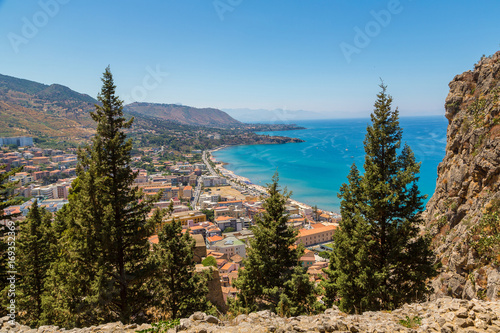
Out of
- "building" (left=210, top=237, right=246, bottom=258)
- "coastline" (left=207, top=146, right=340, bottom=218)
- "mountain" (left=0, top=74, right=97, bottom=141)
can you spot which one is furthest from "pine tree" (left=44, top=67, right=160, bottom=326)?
"mountain" (left=0, top=74, right=97, bottom=141)

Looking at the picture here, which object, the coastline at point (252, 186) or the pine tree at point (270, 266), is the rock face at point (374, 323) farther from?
the coastline at point (252, 186)

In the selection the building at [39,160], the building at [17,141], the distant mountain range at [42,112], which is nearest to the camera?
the building at [39,160]

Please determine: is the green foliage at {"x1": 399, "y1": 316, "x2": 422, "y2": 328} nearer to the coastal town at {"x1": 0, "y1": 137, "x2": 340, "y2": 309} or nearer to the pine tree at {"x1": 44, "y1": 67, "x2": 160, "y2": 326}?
the coastal town at {"x1": 0, "y1": 137, "x2": 340, "y2": 309}

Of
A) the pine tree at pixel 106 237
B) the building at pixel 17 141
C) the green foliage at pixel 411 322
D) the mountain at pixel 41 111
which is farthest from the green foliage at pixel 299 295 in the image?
the mountain at pixel 41 111

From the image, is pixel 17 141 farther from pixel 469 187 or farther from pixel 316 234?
pixel 469 187

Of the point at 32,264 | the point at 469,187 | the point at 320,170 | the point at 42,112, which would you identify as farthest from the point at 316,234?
the point at 42,112

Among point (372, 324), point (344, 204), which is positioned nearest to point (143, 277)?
point (372, 324)

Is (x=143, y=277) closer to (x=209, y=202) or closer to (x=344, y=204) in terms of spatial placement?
A: (x=344, y=204)
